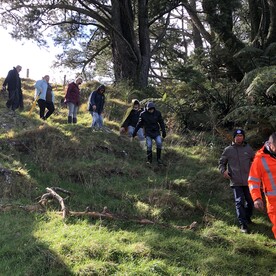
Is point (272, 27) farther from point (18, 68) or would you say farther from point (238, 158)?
point (18, 68)

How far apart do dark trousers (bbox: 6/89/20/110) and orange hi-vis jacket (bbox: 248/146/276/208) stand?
392 inches

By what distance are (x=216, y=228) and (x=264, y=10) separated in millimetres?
10174

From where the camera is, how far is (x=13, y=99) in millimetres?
13109

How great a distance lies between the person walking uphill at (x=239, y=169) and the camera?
664cm

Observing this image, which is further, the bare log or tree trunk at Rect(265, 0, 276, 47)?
tree trunk at Rect(265, 0, 276, 47)

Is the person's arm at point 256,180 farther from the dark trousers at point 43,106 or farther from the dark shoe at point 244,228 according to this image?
the dark trousers at point 43,106

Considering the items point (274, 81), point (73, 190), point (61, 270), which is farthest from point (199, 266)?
point (274, 81)

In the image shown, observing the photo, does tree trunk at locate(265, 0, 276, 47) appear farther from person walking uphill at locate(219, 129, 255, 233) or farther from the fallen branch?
the fallen branch

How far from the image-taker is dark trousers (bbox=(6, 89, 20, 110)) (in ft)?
42.5

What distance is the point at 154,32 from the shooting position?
20891 millimetres

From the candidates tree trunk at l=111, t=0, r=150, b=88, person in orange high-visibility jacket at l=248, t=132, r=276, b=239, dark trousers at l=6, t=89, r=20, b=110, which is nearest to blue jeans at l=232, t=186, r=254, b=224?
person in orange high-visibility jacket at l=248, t=132, r=276, b=239

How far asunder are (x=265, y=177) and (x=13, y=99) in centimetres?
1026

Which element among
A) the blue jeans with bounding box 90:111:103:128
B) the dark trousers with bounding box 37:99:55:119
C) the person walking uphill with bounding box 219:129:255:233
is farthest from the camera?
the dark trousers with bounding box 37:99:55:119

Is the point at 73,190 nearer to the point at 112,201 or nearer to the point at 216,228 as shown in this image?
the point at 112,201
